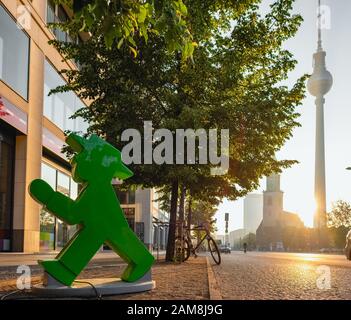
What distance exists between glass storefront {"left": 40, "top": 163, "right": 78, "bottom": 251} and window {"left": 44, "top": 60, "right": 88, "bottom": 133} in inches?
102

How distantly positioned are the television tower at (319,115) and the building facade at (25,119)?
7874 centimetres

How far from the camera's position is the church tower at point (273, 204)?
148500mm

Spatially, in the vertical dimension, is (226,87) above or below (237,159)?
above

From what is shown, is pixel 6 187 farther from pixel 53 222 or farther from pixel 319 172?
pixel 319 172

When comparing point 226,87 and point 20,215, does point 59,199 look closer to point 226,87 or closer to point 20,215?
point 226,87

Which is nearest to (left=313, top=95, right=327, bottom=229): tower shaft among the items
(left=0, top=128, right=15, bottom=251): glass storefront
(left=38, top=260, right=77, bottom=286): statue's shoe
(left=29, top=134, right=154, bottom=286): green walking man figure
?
(left=0, top=128, right=15, bottom=251): glass storefront

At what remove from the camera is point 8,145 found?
72.2 ft

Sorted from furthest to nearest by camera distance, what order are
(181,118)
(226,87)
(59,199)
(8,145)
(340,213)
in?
1. (340,213)
2. (8,145)
3. (226,87)
4. (181,118)
5. (59,199)

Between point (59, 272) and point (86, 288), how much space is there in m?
0.46

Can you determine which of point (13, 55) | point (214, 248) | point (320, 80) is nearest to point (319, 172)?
point (320, 80)

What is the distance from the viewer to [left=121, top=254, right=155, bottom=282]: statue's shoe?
7.09 metres

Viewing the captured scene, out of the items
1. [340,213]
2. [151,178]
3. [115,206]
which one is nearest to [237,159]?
[151,178]

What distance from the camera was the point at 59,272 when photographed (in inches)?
257
